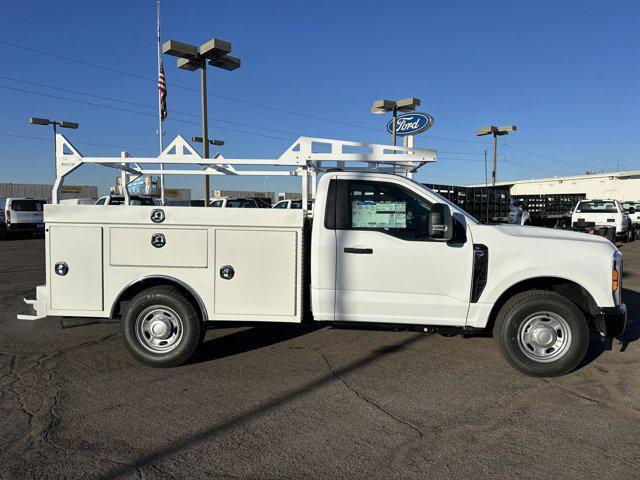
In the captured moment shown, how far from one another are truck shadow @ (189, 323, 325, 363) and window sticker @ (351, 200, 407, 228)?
73.1 inches

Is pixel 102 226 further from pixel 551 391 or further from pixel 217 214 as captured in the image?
pixel 551 391

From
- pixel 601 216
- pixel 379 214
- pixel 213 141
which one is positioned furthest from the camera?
pixel 213 141

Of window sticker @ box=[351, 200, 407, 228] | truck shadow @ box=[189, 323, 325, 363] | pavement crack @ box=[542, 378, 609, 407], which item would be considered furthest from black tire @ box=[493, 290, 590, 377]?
truck shadow @ box=[189, 323, 325, 363]

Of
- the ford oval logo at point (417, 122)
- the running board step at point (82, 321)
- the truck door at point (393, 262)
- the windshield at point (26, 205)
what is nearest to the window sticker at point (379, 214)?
the truck door at point (393, 262)

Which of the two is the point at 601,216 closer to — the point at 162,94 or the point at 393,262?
the point at 393,262

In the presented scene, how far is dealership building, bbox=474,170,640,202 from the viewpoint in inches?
1886

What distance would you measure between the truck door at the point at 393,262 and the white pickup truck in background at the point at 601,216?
16.9 meters

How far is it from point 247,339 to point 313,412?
7.42 feet

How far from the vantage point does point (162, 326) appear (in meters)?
5.06

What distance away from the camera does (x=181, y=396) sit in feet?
14.4

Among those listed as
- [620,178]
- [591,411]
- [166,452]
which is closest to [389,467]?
[166,452]

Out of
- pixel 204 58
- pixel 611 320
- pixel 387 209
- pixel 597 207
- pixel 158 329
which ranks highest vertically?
pixel 204 58

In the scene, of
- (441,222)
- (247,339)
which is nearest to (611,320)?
(441,222)

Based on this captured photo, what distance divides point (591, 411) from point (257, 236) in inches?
134
